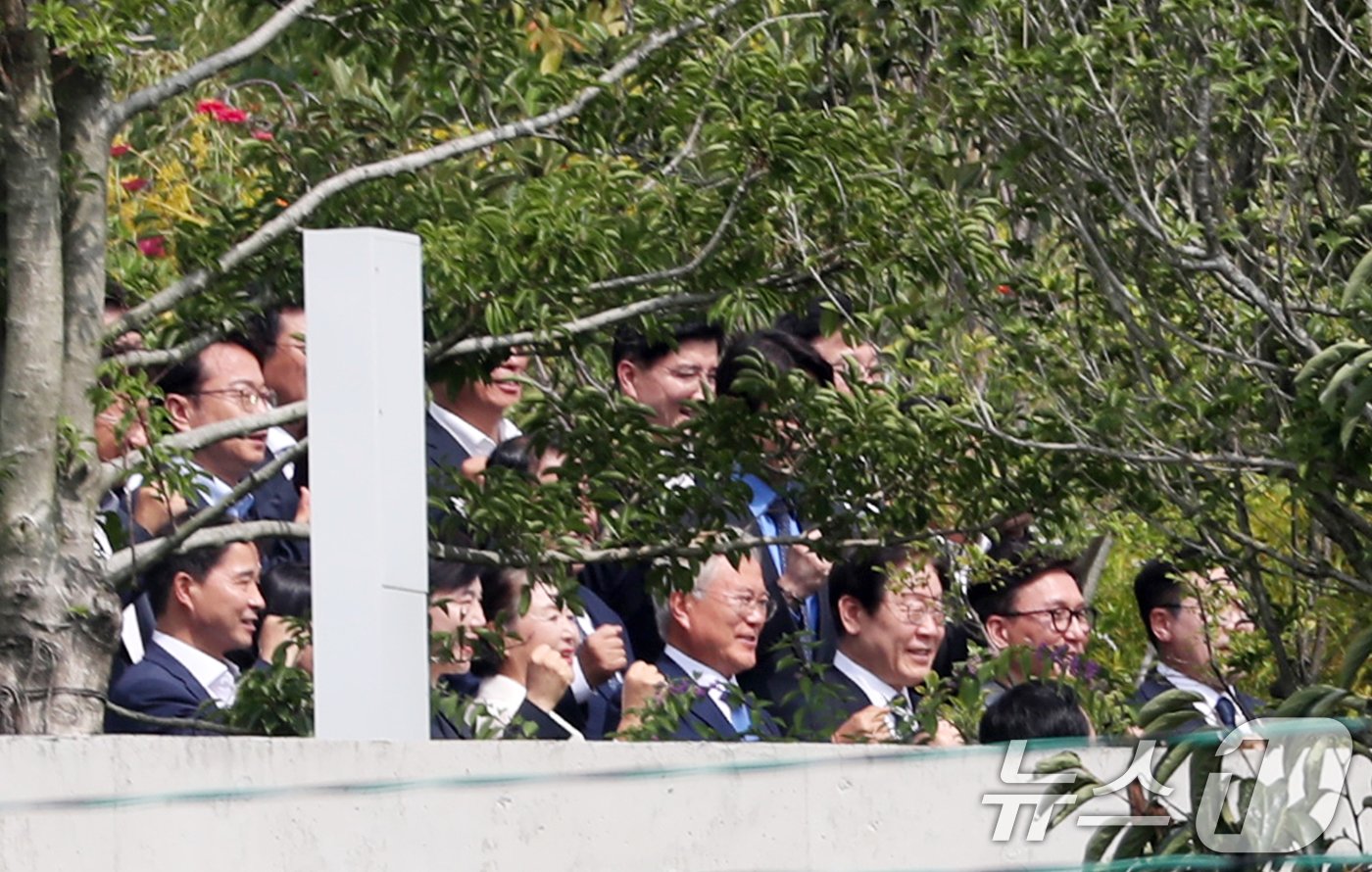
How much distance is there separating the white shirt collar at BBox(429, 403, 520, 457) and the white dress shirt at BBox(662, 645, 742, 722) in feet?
3.26

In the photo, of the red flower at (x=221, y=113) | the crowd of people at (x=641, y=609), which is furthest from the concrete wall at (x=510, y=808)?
the red flower at (x=221, y=113)

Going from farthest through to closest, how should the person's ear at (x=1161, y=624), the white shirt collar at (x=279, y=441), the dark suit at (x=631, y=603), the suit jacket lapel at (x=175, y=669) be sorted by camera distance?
the person's ear at (x=1161, y=624) → the dark suit at (x=631, y=603) → the white shirt collar at (x=279, y=441) → the suit jacket lapel at (x=175, y=669)

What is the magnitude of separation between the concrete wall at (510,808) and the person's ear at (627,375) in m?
3.06

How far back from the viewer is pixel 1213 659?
8.26 meters

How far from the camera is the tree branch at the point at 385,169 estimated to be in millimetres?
7129

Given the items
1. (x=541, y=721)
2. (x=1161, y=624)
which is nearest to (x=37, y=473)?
(x=541, y=721)

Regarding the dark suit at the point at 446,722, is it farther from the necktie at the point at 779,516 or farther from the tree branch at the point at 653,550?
the necktie at the point at 779,516

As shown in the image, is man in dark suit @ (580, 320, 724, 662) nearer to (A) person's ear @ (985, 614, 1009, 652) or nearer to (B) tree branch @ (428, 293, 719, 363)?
(B) tree branch @ (428, 293, 719, 363)

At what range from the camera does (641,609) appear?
8453 mm

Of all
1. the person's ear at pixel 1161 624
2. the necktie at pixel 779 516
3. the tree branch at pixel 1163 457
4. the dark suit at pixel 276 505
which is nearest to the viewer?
the tree branch at pixel 1163 457

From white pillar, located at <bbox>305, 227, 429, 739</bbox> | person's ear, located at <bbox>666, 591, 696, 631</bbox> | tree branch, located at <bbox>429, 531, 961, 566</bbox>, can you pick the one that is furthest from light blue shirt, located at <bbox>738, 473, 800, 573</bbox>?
white pillar, located at <bbox>305, 227, 429, 739</bbox>

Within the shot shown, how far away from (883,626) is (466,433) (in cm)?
174

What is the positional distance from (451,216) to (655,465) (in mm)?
1079

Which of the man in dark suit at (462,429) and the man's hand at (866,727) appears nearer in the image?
the man in dark suit at (462,429)
